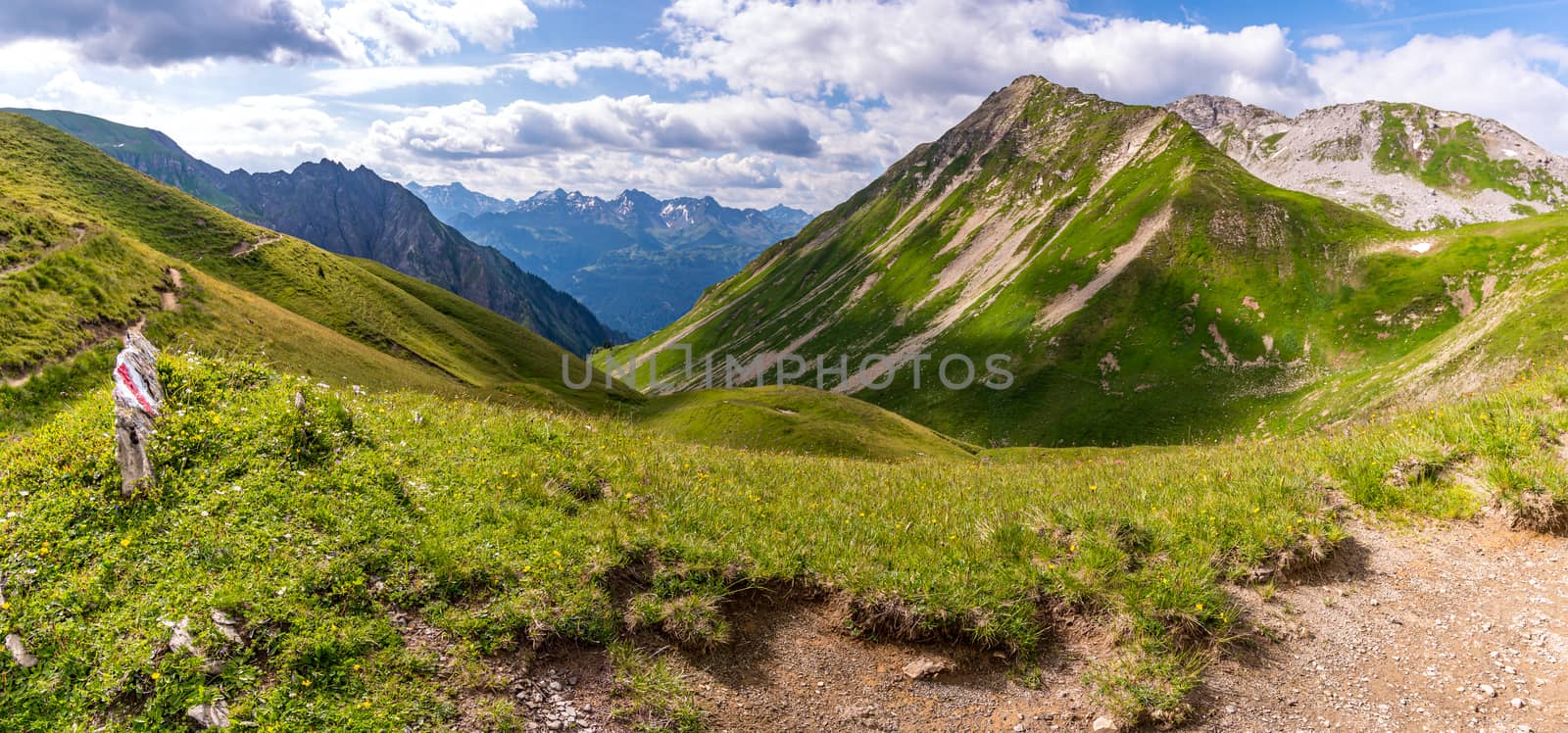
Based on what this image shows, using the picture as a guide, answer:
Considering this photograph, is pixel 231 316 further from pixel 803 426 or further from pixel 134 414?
pixel 134 414

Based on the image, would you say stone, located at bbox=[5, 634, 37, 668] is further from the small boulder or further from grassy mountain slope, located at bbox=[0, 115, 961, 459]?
grassy mountain slope, located at bbox=[0, 115, 961, 459]

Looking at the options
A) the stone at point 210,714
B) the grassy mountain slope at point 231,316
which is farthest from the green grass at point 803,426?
the stone at point 210,714

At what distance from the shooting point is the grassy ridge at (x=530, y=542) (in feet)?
22.5

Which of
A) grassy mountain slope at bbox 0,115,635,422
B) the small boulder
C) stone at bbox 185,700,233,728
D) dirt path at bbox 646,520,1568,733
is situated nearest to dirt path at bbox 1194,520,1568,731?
dirt path at bbox 646,520,1568,733

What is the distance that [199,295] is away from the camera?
2108 inches

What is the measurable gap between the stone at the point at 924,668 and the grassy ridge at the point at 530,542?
17.0 inches

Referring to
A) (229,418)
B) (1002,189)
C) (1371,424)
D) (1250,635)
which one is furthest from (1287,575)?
(1002,189)

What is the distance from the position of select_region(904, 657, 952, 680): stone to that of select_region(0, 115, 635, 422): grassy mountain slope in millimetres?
19501

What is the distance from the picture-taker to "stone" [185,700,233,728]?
6160 mm

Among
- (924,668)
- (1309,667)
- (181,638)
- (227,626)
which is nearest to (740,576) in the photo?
(924,668)

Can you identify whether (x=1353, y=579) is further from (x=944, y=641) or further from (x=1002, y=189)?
(x=1002, y=189)

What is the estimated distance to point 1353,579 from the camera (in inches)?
376

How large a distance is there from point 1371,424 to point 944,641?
46.0 ft

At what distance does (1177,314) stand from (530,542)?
116 metres
